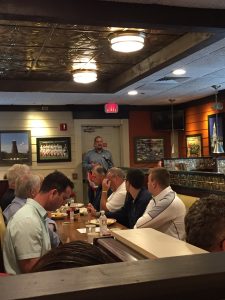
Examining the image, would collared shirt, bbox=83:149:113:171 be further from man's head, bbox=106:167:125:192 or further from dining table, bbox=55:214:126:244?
dining table, bbox=55:214:126:244

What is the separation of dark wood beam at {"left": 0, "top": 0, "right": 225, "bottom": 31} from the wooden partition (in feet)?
8.65

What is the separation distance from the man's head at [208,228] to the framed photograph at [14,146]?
290 inches

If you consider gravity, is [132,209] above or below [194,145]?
below

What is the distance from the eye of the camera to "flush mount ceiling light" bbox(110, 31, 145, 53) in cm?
383

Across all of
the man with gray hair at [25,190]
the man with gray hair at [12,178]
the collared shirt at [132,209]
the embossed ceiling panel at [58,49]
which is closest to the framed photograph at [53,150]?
the embossed ceiling panel at [58,49]

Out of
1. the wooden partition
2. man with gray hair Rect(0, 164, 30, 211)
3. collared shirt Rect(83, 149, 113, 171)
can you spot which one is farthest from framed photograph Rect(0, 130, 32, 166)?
the wooden partition

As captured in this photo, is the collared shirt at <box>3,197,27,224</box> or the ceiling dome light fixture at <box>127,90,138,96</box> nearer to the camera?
the collared shirt at <box>3,197,27,224</box>

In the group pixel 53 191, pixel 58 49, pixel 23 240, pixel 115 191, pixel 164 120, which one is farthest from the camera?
pixel 164 120

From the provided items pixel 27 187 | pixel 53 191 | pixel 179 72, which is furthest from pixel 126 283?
pixel 179 72

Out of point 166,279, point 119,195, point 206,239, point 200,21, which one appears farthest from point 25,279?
point 119,195

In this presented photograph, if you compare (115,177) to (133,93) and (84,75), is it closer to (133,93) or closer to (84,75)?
(84,75)

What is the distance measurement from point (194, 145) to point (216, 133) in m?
1.07

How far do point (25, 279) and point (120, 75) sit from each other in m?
5.81

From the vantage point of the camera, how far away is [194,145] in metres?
9.00
